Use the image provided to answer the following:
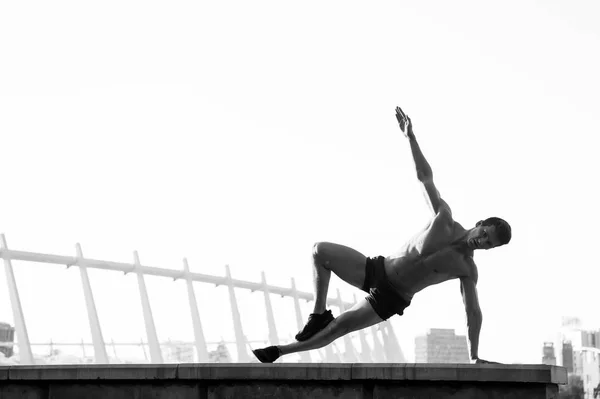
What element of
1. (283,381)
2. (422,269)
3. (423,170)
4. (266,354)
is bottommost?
(283,381)

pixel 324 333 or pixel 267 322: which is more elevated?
pixel 267 322

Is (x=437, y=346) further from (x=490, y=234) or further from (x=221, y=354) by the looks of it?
(x=490, y=234)

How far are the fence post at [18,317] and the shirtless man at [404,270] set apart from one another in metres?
16.2

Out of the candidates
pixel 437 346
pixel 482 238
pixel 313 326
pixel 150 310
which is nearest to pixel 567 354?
pixel 437 346

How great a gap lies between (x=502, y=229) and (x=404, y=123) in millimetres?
1426

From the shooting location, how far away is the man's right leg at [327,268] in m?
9.09

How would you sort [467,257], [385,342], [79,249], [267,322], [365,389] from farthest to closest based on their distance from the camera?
[385,342] < [267,322] < [79,249] < [467,257] < [365,389]

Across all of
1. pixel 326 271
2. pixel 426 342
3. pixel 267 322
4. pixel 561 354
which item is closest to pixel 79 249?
pixel 267 322

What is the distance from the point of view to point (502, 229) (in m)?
8.41

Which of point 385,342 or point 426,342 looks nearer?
point 385,342

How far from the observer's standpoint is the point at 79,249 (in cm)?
2852

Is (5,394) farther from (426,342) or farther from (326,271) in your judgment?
(426,342)

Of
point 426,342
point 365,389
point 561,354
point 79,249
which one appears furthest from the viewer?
point 561,354

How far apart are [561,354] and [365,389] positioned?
490 feet
